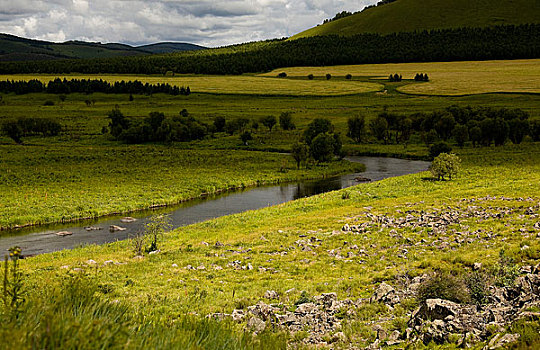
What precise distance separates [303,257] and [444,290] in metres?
10.6

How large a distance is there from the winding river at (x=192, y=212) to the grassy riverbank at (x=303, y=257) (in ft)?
19.0

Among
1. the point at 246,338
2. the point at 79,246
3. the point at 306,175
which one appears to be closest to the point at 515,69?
the point at 306,175

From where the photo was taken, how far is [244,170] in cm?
6481

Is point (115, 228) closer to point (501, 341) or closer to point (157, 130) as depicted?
point (501, 341)

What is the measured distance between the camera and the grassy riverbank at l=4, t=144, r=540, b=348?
14171 mm

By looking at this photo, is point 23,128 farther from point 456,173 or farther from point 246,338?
point 246,338

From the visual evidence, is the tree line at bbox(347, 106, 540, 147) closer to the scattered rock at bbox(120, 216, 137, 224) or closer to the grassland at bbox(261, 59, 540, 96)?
the grassland at bbox(261, 59, 540, 96)

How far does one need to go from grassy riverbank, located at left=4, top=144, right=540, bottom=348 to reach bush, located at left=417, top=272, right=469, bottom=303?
0.51 metres

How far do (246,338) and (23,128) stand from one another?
109 metres

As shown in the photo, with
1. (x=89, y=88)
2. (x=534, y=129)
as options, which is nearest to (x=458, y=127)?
(x=534, y=129)

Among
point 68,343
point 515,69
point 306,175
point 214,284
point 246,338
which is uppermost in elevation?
point 515,69

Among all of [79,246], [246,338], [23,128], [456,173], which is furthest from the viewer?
[23,128]

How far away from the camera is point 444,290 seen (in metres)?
11.0

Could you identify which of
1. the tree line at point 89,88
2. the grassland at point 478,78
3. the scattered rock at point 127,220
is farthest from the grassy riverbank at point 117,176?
the grassland at point 478,78
